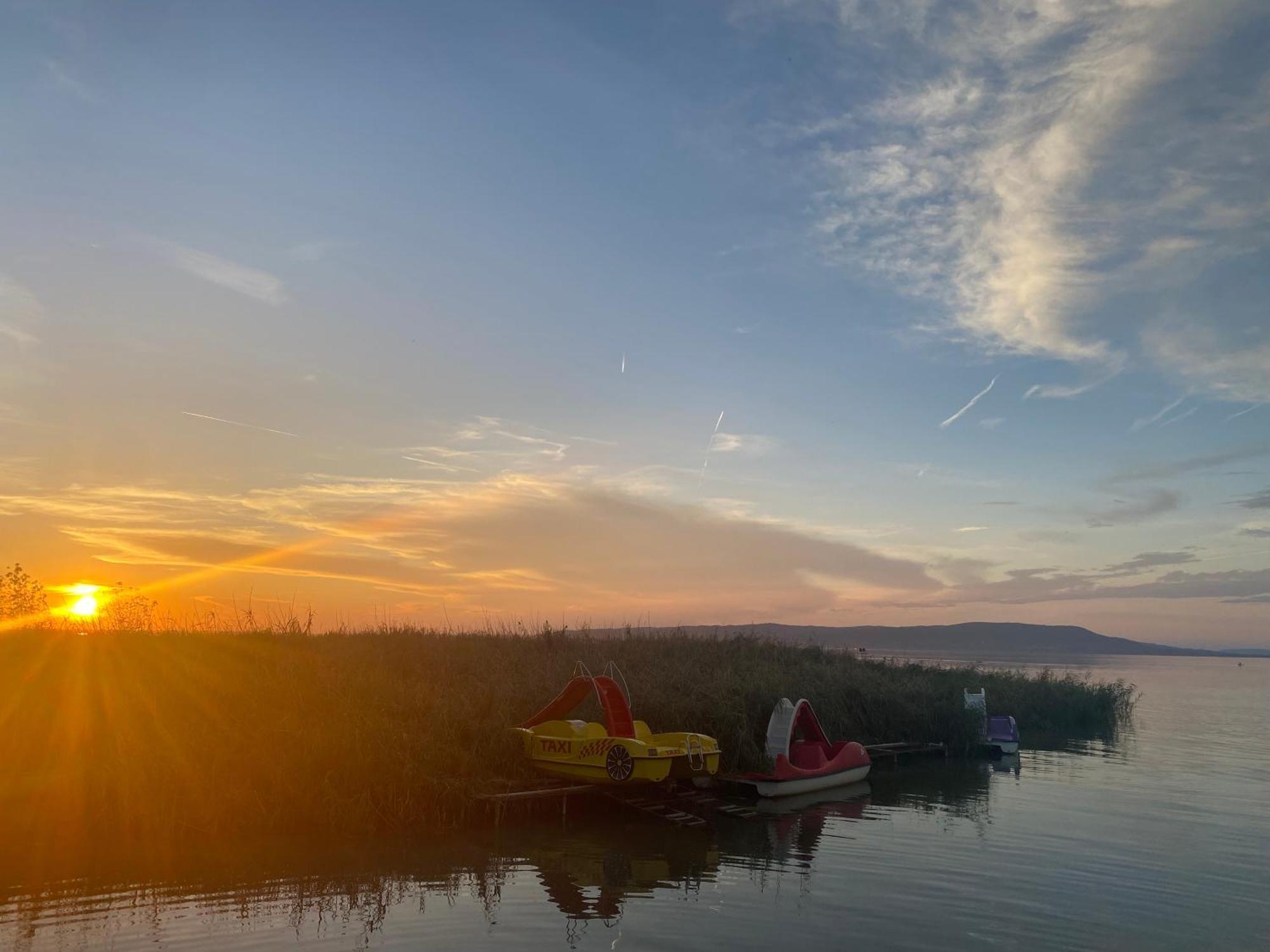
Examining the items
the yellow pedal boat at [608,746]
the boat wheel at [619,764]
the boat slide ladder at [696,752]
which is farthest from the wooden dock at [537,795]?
the boat slide ladder at [696,752]

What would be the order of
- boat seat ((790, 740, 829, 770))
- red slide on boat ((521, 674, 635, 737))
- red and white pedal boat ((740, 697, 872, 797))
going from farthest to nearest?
boat seat ((790, 740, 829, 770)) < red and white pedal boat ((740, 697, 872, 797)) < red slide on boat ((521, 674, 635, 737))

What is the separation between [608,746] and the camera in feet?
56.0

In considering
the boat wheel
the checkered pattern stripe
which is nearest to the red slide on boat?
the checkered pattern stripe

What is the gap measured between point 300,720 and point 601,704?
19.9 feet

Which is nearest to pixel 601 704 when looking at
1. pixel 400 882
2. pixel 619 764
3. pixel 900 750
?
pixel 619 764

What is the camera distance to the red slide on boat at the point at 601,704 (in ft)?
58.4

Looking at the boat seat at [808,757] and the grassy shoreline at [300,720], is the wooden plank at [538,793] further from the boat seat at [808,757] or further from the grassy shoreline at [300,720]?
the boat seat at [808,757]

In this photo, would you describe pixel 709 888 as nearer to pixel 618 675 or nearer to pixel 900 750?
pixel 618 675

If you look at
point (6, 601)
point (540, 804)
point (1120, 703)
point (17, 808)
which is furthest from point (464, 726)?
point (1120, 703)

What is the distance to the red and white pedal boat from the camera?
66.7 feet

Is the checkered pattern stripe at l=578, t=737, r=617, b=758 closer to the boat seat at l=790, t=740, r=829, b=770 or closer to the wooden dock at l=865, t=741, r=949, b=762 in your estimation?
the boat seat at l=790, t=740, r=829, b=770

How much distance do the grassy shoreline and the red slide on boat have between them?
112 cm

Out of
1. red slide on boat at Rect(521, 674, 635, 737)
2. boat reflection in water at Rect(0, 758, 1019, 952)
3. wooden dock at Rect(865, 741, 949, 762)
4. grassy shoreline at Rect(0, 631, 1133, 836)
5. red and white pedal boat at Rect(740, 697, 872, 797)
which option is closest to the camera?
boat reflection in water at Rect(0, 758, 1019, 952)

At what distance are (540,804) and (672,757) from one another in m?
3.06
